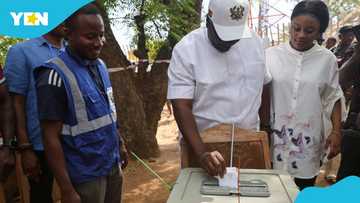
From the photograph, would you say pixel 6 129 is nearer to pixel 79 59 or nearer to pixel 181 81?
pixel 79 59

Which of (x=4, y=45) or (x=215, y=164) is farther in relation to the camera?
(x=4, y=45)

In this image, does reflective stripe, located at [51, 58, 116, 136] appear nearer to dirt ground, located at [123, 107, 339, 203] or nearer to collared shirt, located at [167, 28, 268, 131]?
collared shirt, located at [167, 28, 268, 131]

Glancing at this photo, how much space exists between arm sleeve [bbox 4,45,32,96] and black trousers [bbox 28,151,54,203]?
0.37 meters

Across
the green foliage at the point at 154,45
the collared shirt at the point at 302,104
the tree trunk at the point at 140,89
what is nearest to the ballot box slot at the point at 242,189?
the collared shirt at the point at 302,104

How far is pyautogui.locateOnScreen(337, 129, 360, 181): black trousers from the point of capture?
218cm

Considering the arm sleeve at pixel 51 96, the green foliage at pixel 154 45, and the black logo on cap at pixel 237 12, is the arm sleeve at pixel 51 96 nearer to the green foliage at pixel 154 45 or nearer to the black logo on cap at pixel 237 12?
the black logo on cap at pixel 237 12

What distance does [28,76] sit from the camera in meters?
2.24

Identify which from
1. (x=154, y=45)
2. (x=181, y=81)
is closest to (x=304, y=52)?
(x=181, y=81)

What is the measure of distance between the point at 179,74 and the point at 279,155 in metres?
0.77

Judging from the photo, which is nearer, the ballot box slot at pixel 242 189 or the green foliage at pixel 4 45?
the ballot box slot at pixel 242 189

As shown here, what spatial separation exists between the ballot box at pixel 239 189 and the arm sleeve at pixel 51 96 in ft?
1.94

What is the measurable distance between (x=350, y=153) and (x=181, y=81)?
3.36ft

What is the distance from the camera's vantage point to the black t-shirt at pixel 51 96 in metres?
1.72

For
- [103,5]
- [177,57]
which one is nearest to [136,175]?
[103,5]
